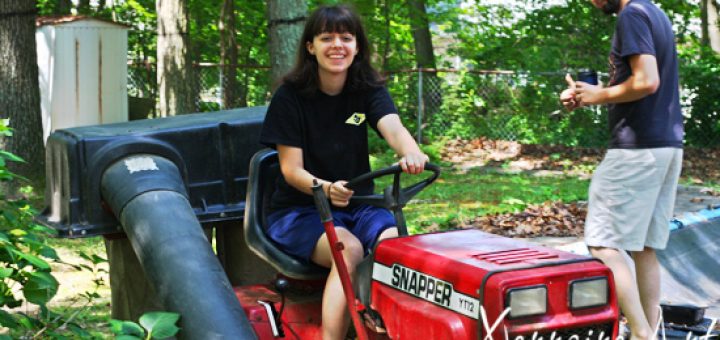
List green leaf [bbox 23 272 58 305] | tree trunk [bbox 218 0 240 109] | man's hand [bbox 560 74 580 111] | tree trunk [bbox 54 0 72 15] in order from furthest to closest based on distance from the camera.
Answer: tree trunk [bbox 54 0 72 15], tree trunk [bbox 218 0 240 109], man's hand [bbox 560 74 580 111], green leaf [bbox 23 272 58 305]

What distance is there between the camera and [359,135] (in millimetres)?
4320

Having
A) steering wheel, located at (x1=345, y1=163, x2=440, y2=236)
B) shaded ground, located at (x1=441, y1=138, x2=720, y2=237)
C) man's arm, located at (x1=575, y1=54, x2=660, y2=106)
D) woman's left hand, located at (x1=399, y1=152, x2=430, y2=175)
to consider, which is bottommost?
shaded ground, located at (x1=441, y1=138, x2=720, y2=237)

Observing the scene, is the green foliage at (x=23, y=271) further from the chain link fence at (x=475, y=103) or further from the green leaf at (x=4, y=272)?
the chain link fence at (x=475, y=103)

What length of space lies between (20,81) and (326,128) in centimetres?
744

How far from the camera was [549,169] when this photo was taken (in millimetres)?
15062

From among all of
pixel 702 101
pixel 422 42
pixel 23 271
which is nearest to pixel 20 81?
pixel 23 271

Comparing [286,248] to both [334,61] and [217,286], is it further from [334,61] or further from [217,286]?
[334,61]

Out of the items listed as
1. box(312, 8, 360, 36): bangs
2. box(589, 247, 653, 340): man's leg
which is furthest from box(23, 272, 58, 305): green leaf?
box(589, 247, 653, 340): man's leg

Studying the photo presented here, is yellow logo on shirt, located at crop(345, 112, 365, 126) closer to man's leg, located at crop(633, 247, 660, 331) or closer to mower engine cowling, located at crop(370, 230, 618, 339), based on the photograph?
mower engine cowling, located at crop(370, 230, 618, 339)

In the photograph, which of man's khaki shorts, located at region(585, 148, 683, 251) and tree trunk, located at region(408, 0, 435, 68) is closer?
man's khaki shorts, located at region(585, 148, 683, 251)

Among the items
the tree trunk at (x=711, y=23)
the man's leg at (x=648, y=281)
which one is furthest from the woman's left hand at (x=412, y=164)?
the tree trunk at (x=711, y=23)

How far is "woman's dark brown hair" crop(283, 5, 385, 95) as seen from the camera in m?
4.25

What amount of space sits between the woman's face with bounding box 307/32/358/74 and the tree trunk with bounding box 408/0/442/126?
13440mm

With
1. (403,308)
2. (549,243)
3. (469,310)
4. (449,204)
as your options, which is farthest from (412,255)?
(449,204)
